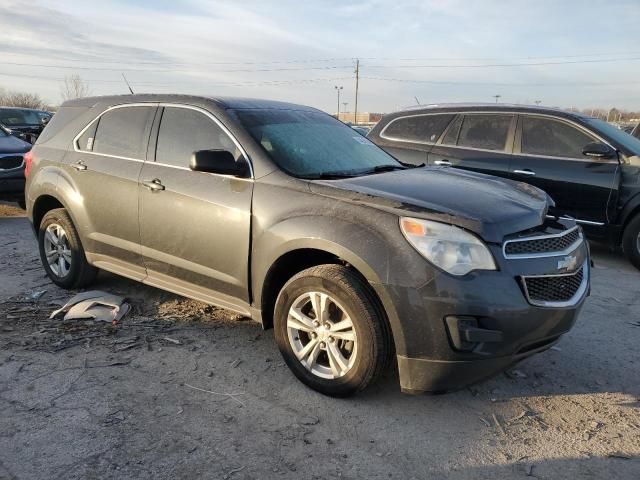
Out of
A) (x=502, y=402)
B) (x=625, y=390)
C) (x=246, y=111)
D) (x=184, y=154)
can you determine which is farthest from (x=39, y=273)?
(x=625, y=390)

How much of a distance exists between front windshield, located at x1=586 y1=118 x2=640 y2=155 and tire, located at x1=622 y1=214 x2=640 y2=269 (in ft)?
2.70

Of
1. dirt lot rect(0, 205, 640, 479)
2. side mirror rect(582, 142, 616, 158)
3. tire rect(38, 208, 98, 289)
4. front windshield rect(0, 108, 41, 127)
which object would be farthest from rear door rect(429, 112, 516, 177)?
front windshield rect(0, 108, 41, 127)

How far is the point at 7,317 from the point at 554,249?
417cm

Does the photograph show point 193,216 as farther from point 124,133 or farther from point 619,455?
point 619,455

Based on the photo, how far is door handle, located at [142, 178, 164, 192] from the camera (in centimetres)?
406

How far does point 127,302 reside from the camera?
4.77 metres

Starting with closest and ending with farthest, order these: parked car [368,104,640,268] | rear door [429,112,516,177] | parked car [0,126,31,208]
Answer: parked car [368,104,640,268] → rear door [429,112,516,177] → parked car [0,126,31,208]

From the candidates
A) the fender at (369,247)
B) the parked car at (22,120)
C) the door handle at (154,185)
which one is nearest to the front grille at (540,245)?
the fender at (369,247)

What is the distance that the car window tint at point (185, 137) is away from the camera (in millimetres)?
3902

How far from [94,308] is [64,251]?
2.97 ft

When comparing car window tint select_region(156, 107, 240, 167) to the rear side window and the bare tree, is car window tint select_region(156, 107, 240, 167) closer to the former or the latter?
the rear side window

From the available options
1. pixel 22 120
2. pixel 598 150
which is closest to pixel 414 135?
pixel 598 150

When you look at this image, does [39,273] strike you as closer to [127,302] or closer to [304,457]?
[127,302]

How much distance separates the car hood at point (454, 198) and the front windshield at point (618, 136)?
3.44 metres
